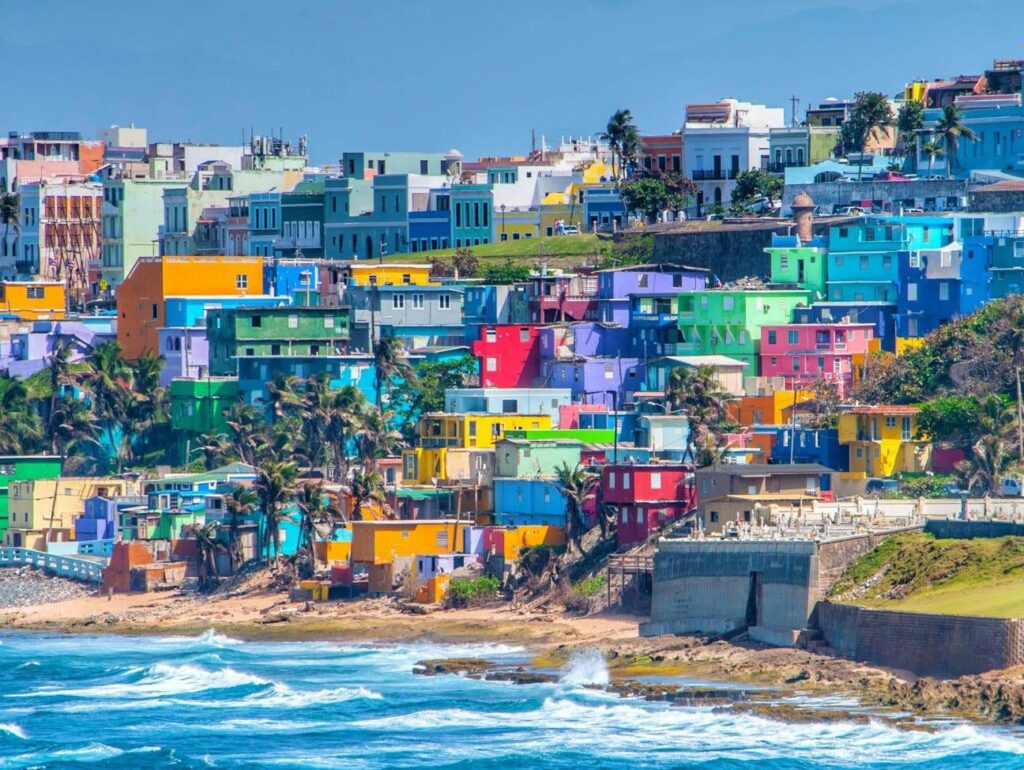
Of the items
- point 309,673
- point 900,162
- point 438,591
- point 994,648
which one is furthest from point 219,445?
point 994,648

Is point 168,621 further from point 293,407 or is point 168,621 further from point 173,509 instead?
point 293,407

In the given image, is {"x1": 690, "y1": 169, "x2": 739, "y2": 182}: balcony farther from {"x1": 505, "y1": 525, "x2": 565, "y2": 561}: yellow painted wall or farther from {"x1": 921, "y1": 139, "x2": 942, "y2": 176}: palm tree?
{"x1": 505, "y1": 525, "x2": 565, "y2": 561}: yellow painted wall

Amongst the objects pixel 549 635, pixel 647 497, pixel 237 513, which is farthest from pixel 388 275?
pixel 549 635

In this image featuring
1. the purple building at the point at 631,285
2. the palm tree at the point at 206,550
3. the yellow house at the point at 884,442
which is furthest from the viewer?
the purple building at the point at 631,285

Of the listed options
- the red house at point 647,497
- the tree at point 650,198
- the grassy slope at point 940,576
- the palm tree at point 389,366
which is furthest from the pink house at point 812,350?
the grassy slope at point 940,576

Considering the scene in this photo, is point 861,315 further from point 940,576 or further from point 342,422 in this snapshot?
point 940,576

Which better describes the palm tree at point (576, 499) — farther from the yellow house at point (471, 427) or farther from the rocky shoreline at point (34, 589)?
the rocky shoreline at point (34, 589)

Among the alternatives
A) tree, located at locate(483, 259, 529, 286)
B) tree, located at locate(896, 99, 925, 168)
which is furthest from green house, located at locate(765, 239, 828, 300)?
tree, located at locate(896, 99, 925, 168)
